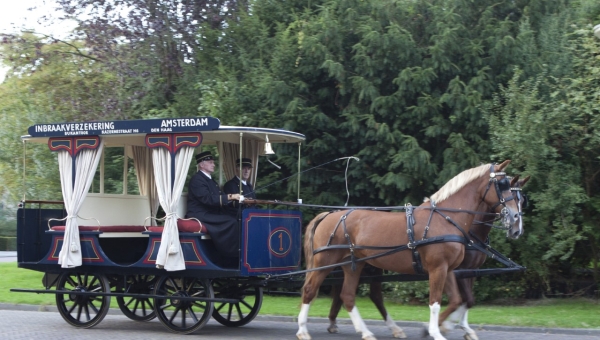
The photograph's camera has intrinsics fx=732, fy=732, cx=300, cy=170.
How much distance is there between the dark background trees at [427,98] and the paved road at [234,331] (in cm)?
251

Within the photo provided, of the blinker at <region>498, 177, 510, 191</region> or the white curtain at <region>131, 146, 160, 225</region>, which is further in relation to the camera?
the white curtain at <region>131, 146, 160, 225</region>

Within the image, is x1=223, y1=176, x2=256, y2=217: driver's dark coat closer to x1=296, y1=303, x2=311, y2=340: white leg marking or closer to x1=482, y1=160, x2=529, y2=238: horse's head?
x1=296, y1=303, x2=311, y2=340: white leg marking

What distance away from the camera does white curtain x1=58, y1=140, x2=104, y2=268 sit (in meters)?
10.2

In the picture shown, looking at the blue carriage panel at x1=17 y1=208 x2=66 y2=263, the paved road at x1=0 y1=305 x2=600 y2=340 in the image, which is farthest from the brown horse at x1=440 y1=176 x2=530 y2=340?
the blue carriage panel at x1=17 y1=208 x2=66 y2=263

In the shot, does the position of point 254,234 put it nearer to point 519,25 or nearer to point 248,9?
point 519,25

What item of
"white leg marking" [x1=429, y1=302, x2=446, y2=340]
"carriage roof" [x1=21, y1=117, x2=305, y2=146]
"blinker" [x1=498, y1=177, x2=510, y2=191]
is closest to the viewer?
"white leg marking" [x1=429, y1=302, x2=446, y2=340]

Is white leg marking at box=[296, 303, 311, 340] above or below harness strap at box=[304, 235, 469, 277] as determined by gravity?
below

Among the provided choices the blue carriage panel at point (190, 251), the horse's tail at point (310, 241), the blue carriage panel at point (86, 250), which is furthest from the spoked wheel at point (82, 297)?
the horse's tail at point (310, 241)

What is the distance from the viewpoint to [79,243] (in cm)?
1030

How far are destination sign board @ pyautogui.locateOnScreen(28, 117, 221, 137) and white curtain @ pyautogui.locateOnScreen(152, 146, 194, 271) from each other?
11.7 inches

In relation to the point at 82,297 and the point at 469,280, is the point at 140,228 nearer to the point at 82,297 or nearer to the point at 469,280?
the point at 82,297

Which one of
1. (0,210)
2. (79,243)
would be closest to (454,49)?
(79,243)

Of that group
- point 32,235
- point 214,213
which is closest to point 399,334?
point 214,213

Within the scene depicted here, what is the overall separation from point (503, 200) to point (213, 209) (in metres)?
3.87
